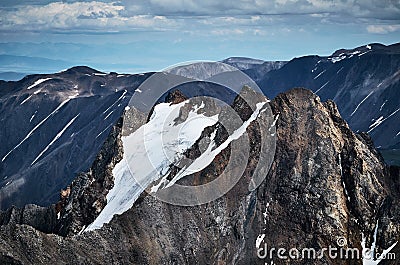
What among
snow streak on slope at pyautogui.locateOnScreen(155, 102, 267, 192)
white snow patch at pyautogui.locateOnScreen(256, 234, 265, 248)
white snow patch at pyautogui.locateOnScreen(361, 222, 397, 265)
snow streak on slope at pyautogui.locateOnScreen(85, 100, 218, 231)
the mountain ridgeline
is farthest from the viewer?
snow streak on slope at pyautogui.locateOnScreen(155, 102, 267, 192)

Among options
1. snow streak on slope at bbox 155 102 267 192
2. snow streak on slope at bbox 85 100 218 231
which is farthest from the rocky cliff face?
snow streak on slope at bbox 85 100 218 231

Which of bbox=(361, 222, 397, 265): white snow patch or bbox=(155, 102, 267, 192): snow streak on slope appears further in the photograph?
bbox=(155, 102, 267, 192): snow streak on slope

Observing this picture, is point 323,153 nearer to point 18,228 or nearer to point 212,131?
point 212,131

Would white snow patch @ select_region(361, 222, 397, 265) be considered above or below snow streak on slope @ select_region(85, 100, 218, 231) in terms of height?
below

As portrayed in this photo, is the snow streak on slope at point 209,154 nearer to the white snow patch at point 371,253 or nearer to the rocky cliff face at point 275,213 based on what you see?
the rocky cliff face at point 275,213

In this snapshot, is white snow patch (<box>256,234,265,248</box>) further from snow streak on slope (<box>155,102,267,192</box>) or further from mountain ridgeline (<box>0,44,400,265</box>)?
snow streak on slope (<box>155,102,267,192</box>)

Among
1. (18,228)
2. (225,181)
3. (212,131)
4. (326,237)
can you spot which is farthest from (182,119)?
(18,228)
